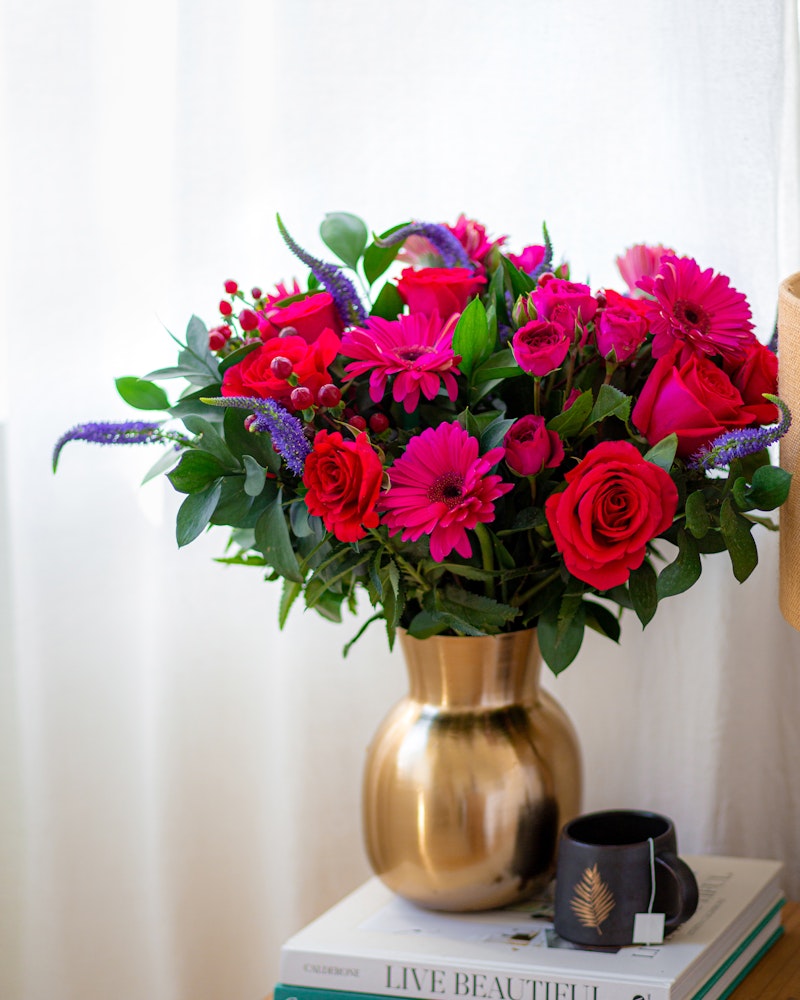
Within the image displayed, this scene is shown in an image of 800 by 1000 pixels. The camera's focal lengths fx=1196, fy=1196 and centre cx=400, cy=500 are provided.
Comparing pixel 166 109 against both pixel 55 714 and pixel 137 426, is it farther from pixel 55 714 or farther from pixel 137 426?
pixel 55 714

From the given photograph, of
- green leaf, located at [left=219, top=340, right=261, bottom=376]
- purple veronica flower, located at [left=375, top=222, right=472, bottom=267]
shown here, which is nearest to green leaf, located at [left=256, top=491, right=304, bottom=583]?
green leaf, located at [left=219, top=340, right=261, bottom=376]

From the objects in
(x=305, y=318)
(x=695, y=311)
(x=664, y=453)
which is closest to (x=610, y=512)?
(x=664, y=453)

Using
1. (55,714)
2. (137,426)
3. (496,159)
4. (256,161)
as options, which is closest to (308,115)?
(256,161)

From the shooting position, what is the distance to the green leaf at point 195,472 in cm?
80

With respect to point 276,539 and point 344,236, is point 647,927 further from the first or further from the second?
point 344,236

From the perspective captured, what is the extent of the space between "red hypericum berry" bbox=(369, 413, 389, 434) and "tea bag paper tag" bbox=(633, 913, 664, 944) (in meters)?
0.38

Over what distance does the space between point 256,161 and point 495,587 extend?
517mm

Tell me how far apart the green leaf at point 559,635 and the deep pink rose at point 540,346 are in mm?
184

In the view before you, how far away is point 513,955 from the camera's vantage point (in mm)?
843

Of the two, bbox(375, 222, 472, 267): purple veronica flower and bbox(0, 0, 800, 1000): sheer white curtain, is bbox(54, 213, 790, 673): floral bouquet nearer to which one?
bbox(375, 222, 472, 267): purple veronica flower

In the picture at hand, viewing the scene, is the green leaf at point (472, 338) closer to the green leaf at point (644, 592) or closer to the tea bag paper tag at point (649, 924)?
the green leaf at point (644, 592)

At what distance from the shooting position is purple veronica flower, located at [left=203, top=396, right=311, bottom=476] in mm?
739

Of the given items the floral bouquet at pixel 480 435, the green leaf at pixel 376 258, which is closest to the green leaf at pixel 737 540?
the floral bouquet at pixel 480 435

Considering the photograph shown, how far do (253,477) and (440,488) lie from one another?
0.13 m
